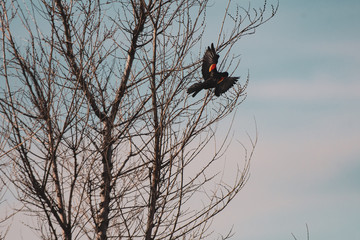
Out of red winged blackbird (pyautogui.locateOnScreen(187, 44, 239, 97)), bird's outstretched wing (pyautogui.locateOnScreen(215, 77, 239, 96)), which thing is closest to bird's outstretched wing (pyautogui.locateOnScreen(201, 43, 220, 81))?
red winged blackbird (pyautogui.locateOnScreen(187, 44, 239, 97))

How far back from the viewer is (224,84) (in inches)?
196

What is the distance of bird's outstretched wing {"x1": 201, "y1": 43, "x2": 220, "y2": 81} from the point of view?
499 centimetres

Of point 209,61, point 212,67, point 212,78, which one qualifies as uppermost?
point 209,61

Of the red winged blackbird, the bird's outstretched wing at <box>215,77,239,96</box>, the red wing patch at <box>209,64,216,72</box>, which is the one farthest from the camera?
the red wing patch at <box>209,64,216,72</box>

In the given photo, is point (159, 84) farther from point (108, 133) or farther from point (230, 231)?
point (230, 231)

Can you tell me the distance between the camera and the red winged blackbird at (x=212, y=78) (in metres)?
4.74

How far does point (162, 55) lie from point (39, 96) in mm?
1368

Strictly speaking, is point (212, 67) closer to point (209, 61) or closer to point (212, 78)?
point (209, 61)

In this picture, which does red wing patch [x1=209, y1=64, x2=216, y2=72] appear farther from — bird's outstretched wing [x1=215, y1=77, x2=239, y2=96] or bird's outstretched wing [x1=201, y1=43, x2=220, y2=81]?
bird's outstretched wing [x1=215, y1=77, x2=239, y2=96]

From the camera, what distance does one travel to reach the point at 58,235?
14.6 ft

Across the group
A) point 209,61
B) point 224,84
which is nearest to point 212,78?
point 224,84

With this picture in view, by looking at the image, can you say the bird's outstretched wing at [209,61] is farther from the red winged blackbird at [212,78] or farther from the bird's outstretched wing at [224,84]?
the bird's outstretched wing at [224,84]

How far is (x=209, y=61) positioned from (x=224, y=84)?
36 centimetres

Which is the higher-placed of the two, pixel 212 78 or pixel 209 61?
pixel 209 61
